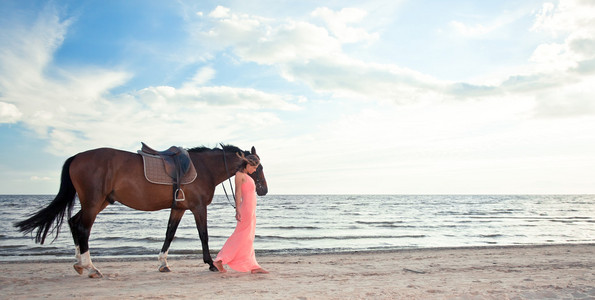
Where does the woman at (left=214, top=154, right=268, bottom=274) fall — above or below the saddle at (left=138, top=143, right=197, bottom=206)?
below

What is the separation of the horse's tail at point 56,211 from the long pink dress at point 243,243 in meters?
2.40

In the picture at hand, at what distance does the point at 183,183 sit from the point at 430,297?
152 inches

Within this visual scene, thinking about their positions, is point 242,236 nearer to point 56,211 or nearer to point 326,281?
point 326,281

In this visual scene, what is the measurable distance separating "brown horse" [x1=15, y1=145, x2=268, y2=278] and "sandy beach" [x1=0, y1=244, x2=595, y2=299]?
1.99 feet

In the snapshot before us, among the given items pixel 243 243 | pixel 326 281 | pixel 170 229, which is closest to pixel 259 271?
pixel 243 243

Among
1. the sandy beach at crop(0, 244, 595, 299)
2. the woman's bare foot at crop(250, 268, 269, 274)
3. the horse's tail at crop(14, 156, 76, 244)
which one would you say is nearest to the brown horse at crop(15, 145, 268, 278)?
the horse's tail at crop(14, 156, 76, 244)

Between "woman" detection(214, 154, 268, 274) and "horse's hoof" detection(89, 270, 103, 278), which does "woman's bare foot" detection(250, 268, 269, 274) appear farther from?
"horse's hoof" detection(89, 270, 103, 278)

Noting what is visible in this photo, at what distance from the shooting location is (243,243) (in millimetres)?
5914

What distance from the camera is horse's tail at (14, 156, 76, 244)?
5.70 m

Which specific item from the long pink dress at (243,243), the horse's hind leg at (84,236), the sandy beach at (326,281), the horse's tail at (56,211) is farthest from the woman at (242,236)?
the horse's tail at (56,211)

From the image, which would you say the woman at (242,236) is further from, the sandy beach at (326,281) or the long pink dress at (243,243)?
the sandy beach at (326,281)

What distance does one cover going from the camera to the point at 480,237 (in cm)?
1562

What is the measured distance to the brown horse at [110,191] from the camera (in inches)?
219

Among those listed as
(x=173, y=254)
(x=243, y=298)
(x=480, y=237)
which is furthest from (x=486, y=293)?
(x=480, y=237)
